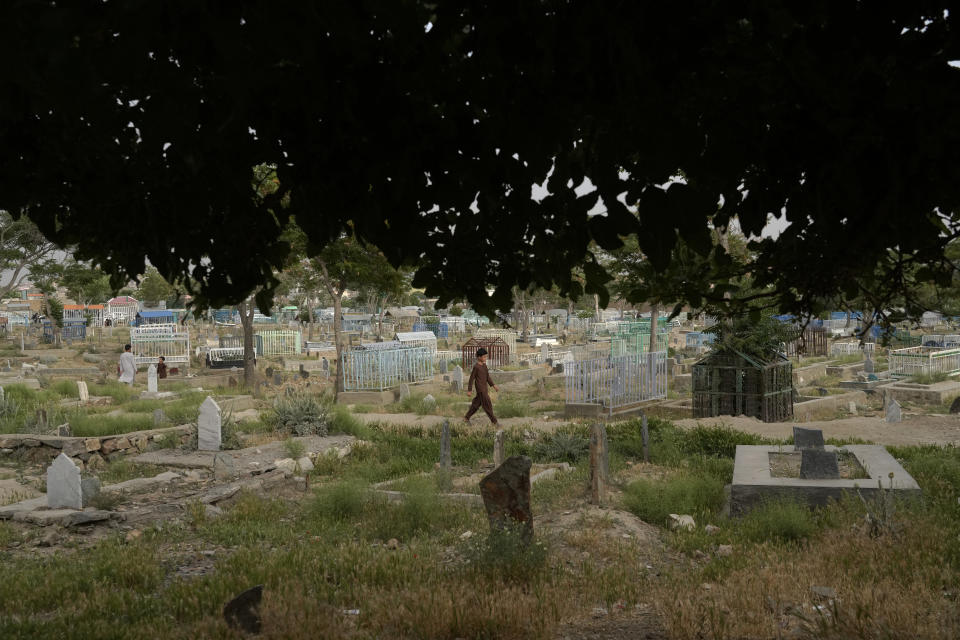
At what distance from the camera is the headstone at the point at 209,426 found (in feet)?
42.3

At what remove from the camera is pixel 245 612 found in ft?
16.1

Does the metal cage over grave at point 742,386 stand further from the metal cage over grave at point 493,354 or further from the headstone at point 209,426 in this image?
the metal cage over grave at point 493,354

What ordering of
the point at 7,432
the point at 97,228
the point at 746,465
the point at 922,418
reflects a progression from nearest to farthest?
the point at 97,228 → the point at 746,465 → the point at 7,432 → the point at 922,418

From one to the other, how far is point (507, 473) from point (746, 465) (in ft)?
13.4

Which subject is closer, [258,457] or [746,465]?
[746,465]

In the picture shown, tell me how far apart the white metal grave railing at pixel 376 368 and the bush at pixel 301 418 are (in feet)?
17.5

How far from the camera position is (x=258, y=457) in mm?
12469

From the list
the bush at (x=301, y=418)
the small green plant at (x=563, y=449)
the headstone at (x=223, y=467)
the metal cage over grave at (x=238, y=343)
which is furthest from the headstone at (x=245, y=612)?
the metal cage over grave at (x=238, y=343)

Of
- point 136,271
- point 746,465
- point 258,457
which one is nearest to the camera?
point 136,271

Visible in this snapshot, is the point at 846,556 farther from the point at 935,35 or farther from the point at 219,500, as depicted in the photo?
the point at 219,500

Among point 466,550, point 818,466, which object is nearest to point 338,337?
point 818,466

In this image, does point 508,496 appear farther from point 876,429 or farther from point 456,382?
point 456,382

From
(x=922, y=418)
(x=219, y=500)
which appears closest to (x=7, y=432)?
(x=219, y=500)

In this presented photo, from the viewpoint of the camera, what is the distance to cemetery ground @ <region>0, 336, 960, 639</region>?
192 inches
